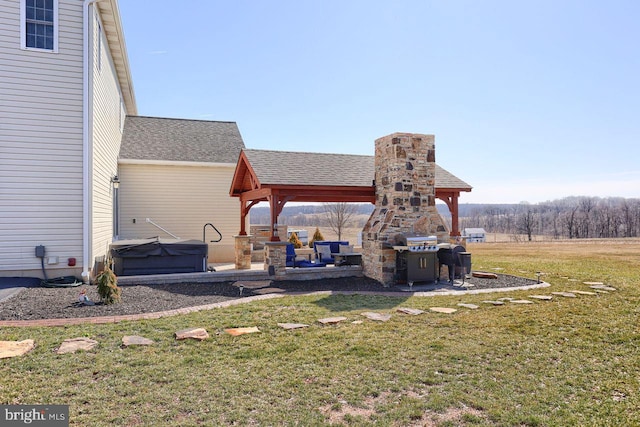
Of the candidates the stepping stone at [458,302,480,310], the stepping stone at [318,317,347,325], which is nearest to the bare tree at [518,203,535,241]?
the stepping stone at [458,302,480,310]

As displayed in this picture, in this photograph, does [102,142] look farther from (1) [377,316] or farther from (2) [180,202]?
(1) [377,316]

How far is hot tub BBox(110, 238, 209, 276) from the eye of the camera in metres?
9.80

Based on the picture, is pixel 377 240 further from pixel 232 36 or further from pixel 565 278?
pixel 232 36

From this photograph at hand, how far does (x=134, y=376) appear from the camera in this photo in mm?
3719

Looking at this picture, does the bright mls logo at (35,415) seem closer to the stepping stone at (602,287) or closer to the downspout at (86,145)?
the downspout at (86,145)

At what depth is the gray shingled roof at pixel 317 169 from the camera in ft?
34.7

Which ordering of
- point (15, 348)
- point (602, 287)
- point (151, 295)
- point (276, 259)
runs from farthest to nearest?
point (276, 259)
point (602, 287)
point (151, 295)
point (15, 348)

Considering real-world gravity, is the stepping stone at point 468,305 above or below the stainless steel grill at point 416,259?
below

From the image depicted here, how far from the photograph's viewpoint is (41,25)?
27.7 feet

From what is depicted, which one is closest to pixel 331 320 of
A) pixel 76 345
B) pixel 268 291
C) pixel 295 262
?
pixel 268 291

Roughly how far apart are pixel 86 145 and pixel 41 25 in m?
2.68

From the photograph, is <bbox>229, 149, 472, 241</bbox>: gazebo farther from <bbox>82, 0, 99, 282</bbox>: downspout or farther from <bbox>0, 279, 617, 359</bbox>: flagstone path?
<bbox>82, 0, 99, 282</bbox>: downspout

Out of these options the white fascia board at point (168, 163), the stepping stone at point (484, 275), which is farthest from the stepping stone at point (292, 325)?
the white fascia board at point (168, 163)

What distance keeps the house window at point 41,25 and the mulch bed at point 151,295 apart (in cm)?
514
